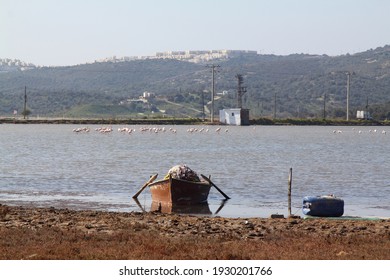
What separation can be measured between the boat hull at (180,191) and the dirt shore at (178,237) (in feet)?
20.5

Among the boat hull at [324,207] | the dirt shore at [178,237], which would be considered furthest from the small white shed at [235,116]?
the dirt shore at [178,237]

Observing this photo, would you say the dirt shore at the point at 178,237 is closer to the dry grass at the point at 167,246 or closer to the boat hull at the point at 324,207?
the dry grass at the point at 167,246

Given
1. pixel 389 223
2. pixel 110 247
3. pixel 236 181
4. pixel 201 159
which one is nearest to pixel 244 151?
pixel 201 159

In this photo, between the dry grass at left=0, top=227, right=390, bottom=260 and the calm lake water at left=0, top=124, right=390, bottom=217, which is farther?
the calm lake water at left=0, top=124, right=390, bottom=217

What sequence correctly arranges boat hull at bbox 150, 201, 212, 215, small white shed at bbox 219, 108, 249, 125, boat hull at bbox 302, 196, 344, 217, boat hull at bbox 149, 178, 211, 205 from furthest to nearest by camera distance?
small white shed at bbox 219, 108, 249, 125 < boat hull at bbox 149, 178, 211, 205 < boat hull at bbox 150, 201, 212, 215 < boat hull at bbox 302, 196, 344, 217

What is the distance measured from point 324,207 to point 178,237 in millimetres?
8470

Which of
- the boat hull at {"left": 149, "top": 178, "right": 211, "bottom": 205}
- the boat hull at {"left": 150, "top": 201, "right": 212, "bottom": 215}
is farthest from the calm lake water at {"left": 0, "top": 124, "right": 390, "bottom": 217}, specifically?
the boat hull at {"left": 149, "top": 178, "right": 211, "bottom": 205}

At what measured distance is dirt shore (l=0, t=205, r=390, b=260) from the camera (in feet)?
61.2

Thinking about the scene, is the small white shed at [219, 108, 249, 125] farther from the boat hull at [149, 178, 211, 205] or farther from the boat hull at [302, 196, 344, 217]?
the boat hull at [302, 196, 344, 217]

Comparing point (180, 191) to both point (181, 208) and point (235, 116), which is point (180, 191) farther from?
point (235, 116)

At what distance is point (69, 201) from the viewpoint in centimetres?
3706

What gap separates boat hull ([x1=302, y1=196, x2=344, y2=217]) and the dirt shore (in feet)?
6.05

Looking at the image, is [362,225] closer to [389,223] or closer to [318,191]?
[389,223]

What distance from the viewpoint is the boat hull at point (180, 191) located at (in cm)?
3556
